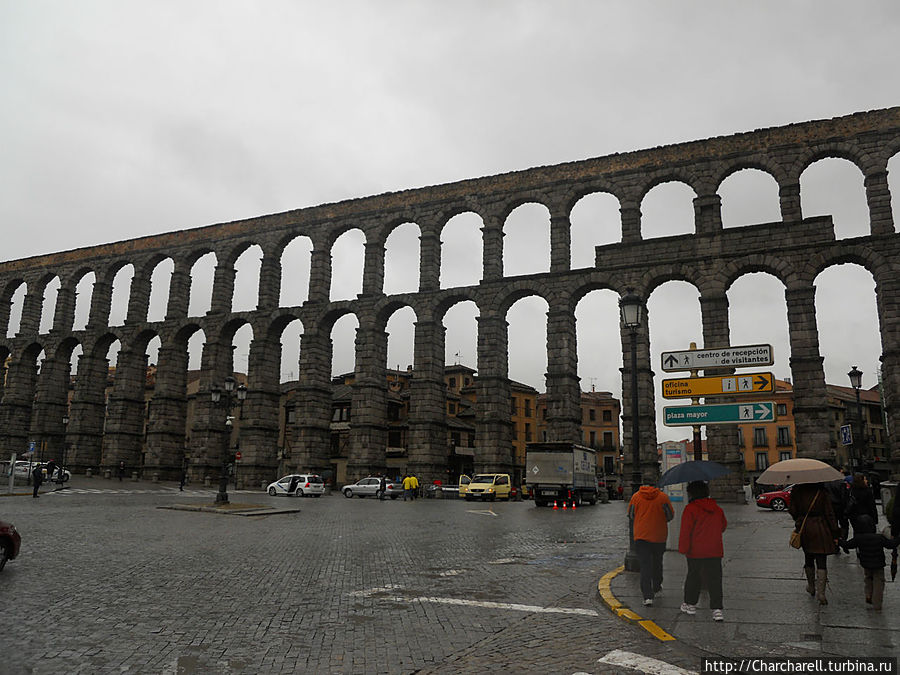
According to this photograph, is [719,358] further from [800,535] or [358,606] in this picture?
[358,606]

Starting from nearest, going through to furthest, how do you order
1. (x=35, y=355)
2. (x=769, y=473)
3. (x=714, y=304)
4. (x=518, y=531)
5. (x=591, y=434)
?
(x=769, y=473), (x=518, y=531), (x=714, y=304), (x=35, y=355), (x=591, y=434)

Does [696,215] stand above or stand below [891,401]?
above

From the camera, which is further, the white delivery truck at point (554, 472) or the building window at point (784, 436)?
the building window at point (784, 436)

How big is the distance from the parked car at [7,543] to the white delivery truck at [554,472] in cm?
2459

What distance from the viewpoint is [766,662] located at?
5.85 metres

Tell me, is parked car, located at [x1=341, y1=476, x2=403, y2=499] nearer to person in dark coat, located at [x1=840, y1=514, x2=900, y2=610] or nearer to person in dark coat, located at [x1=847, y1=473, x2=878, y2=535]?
person in dark coat, located at [x1=847, y1=473, x2=878, y2=535]

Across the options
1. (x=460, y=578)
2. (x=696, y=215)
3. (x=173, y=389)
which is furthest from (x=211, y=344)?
(x=460, y=578)

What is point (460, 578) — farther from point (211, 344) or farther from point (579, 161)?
point (211, 344)

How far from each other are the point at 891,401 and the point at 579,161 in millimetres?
21413

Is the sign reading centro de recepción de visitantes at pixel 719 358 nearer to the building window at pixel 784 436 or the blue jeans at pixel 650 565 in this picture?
the blue jeans at pixel 650 565

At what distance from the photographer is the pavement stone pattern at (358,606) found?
6203 millimetres

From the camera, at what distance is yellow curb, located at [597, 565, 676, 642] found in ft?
23.0

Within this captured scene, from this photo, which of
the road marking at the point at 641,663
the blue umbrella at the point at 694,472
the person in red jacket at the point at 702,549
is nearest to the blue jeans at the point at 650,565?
the person in red jacket at the point at 702,549

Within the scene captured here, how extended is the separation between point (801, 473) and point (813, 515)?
61 cm
